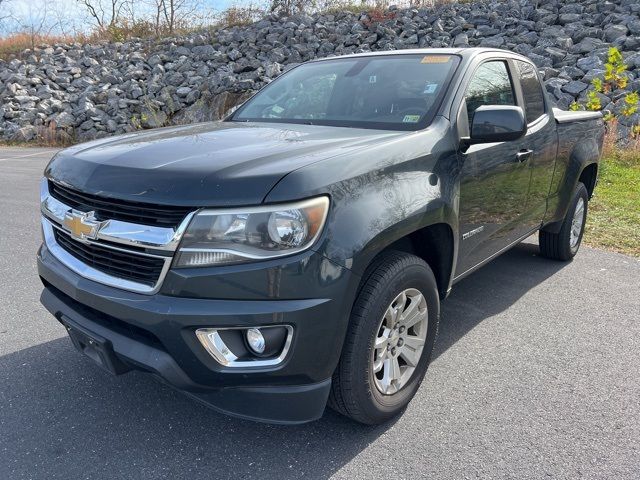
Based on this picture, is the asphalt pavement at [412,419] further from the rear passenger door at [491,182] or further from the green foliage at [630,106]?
the green foliage at [630,106]

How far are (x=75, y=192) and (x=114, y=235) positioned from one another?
437 millimetres

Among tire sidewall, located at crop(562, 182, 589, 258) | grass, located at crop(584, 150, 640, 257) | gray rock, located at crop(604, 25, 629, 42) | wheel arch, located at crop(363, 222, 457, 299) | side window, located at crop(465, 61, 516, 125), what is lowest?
grass, located at crop(584, 150, 640, 257)

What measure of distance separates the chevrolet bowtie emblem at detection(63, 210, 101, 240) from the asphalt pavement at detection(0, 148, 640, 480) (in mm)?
997

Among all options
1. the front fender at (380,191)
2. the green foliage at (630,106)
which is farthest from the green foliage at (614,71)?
the front fender at (380,191)

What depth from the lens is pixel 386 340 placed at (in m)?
2.57

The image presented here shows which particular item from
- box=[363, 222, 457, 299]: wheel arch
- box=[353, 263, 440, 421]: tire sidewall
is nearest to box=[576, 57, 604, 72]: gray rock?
box=[363, 222, 457, 299]: wheel arch

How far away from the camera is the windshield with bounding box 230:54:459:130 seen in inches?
123

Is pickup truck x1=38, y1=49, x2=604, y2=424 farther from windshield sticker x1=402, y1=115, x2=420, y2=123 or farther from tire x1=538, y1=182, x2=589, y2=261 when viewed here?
tire x1=538, y1=182, x2=589, y2=261

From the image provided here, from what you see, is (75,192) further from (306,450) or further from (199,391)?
(306,450)

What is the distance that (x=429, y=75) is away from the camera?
3322 millimetres

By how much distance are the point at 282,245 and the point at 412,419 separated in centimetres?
128

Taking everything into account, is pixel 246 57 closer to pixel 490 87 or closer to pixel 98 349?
pixel 490 87

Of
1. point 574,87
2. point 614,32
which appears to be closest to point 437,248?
point 574,87

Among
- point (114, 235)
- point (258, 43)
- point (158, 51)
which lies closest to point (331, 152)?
point (114, 235)
